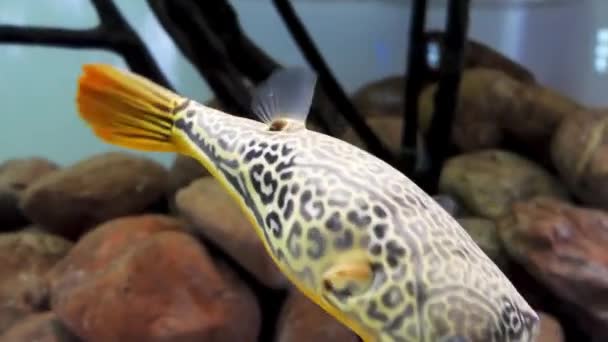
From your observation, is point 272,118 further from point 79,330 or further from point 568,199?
point 568,199

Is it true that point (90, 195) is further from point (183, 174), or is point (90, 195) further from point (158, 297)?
point (158, 297)

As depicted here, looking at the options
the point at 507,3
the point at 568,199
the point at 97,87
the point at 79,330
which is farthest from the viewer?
the point at 507,3

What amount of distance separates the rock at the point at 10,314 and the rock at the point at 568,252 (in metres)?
1.15

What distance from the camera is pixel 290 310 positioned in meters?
1.35

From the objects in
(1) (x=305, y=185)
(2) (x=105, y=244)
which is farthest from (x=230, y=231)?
(1) (x=305, y=185)

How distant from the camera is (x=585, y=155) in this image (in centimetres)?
183

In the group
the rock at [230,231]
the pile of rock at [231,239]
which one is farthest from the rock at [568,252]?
the rock at [230,231]

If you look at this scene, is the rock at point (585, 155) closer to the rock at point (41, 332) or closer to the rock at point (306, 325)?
the rock at point (306, 325)

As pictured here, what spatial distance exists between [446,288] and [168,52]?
2089mm

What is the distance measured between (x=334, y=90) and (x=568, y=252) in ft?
2.81

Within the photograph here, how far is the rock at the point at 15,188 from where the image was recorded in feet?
7.07

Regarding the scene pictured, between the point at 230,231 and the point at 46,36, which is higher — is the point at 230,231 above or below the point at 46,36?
below

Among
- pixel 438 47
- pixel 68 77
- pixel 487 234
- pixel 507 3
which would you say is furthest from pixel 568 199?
pixel 68 77

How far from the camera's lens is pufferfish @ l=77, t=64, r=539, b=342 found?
2.00 feet
